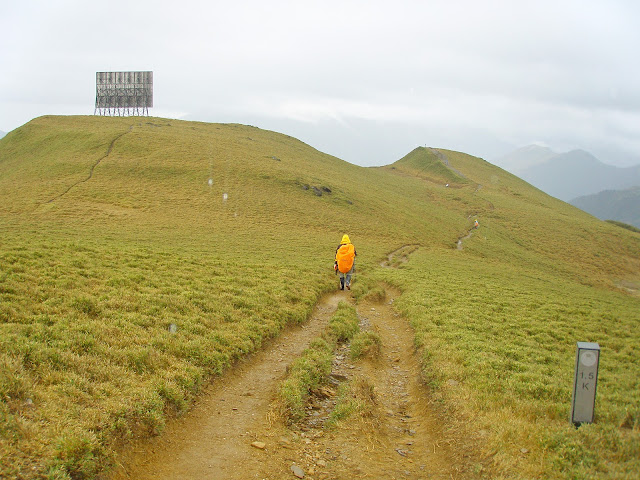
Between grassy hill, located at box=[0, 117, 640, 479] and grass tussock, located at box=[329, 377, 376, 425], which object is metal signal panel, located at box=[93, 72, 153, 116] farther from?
grass tussock, located at box=[329, 377, 376, 425]

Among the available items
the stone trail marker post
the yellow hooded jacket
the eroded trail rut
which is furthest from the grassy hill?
the yellow hooded jacket

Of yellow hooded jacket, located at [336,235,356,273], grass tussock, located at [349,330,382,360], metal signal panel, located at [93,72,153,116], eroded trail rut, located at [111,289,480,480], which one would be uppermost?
metal signal panel, located at [93,72,153,116]

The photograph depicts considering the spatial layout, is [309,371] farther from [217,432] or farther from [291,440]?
[217,432]

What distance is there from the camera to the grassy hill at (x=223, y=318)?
721 centimetres

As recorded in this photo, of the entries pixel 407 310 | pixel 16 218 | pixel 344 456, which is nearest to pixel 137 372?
pixel 344 456

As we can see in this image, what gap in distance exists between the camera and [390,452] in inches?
332

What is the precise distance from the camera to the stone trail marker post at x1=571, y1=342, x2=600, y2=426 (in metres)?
7.21

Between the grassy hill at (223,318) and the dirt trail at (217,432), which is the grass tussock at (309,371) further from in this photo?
the grassy hill at (223,318)

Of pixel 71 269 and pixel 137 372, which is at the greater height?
pixel 71 269

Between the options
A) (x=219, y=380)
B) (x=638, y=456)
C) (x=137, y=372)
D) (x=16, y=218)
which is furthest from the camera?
(x=16, y=218)

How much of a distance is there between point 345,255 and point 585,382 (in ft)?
53.6

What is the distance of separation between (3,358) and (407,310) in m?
14.9

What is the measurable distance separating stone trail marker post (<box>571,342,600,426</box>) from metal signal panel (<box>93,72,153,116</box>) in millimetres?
115274

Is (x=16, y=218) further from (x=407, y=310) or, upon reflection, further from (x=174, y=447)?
(x=174, y=447)
